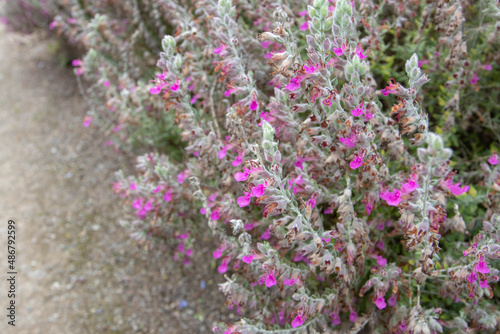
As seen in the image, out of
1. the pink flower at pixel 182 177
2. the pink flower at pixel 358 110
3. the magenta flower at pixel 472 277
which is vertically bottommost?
the pink flower at pixel 182 177

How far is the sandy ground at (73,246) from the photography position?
2.76m

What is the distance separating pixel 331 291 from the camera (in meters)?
1.84

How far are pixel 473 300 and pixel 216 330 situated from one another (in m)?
1.18

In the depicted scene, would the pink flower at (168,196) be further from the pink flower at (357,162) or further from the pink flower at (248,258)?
the pink flower at (357,162)

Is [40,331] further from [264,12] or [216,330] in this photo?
[264,12]

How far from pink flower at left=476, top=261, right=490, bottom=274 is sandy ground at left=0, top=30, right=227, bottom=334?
162 centimetres

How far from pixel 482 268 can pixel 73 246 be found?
2887 mm

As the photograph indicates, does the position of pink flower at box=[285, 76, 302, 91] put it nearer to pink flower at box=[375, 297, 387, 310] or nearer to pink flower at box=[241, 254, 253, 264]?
pink flower at box=[241, 254, 253, 264]

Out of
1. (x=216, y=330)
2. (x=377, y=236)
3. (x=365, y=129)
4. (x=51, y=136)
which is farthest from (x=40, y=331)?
(x=365, y=129)

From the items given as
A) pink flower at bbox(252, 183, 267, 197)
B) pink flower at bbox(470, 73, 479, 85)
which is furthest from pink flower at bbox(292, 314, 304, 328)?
pink flower at bbox(470, 73, 479, 85)

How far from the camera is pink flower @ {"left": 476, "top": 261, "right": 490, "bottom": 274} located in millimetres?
1571

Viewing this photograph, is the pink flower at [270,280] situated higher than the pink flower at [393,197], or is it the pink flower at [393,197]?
the pink flower at [393,197]

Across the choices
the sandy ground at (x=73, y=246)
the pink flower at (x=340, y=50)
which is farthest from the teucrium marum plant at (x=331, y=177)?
the sandy ground at (x=73, y=246)

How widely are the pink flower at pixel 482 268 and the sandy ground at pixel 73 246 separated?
1.62 metres
